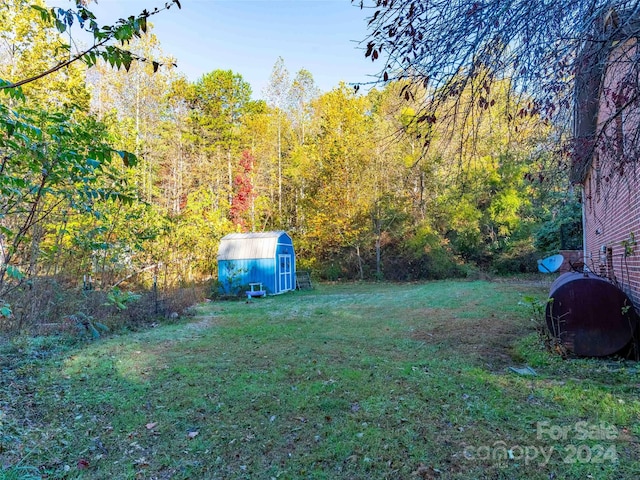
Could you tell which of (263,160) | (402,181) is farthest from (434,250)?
(263,160)

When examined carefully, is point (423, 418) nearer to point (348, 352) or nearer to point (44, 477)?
point (348, 352)

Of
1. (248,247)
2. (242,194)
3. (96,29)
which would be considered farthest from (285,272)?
(96,29)

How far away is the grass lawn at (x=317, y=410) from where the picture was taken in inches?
102

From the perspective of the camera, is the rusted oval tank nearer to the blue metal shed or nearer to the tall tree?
the blue metal shed

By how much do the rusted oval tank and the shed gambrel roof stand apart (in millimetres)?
10539

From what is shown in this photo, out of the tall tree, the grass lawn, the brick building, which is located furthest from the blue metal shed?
the brick building

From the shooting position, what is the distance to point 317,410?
3459 millimetres

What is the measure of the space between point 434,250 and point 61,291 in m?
15.6

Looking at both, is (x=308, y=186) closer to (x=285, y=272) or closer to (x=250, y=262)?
(x=285, y=272)

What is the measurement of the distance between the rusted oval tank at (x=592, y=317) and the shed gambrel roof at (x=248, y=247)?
1054cm

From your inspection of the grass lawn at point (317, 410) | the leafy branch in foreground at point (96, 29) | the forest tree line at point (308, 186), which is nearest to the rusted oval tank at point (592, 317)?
the grass lawn at point (317, 410)

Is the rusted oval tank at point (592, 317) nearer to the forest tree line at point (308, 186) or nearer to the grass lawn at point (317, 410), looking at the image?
the grass lawn at point (317, 410)

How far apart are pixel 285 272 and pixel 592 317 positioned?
39.8 feet

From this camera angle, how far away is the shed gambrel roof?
46.8 feet
